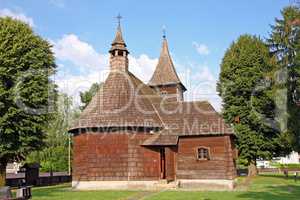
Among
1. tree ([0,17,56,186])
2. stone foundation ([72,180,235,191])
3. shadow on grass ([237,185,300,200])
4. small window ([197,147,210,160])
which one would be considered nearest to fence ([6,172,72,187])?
tree ([0,17,56,186])

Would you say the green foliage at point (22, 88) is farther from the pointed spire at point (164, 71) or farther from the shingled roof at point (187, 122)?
the pointed spire at point (164, 71)

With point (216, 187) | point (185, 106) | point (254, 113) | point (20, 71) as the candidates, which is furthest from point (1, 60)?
point (254, 113)

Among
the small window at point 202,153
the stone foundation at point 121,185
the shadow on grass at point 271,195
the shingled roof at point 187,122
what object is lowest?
the shadow on grass at point 271,195

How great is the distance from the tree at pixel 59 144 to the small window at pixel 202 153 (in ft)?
92.6

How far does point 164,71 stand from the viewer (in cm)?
3728

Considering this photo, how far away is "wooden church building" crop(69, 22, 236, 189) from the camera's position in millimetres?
24047

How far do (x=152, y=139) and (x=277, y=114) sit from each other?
13976 mm

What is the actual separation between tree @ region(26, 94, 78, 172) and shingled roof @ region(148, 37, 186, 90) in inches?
723

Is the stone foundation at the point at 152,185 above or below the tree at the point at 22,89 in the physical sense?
below

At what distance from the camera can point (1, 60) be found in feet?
74.0

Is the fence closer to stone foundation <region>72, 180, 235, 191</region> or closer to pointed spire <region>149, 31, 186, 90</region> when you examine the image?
stone foundation <region>72, 180, 235, 191</region>

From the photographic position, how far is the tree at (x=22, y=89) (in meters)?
22.7

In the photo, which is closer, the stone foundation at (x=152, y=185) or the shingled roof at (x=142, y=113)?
the stone foundation at (x=152, y=185)

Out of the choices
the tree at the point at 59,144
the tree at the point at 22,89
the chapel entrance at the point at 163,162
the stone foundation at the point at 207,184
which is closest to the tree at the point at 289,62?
the stone foundation at the point at 207,184
